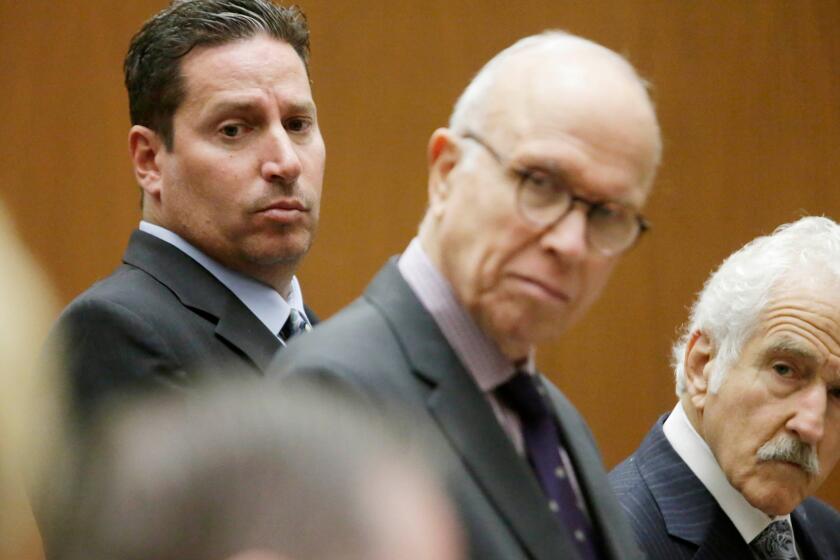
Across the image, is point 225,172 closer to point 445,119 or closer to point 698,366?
point 698,366

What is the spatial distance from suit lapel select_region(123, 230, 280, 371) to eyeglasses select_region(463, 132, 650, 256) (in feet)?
2.60

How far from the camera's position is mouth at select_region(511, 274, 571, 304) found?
3.75 ft

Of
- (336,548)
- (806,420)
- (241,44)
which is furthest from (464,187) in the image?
(806,420)

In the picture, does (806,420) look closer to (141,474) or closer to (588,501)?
(588,501)

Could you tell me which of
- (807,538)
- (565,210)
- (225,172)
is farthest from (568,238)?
(807,538)

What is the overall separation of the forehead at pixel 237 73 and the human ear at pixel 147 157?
0.10 meters

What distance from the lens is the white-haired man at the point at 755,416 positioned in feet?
6.91

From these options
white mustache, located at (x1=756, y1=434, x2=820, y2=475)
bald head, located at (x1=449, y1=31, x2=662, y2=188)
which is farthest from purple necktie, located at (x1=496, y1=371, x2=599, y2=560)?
white mustache, located at (x1=756, y1=434, x2=820, y2=475)

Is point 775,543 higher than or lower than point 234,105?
lower

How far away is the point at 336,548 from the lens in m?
0.37

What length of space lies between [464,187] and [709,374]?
44.9 inches

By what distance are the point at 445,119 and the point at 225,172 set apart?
191 centimetres

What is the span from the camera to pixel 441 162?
1278 mm

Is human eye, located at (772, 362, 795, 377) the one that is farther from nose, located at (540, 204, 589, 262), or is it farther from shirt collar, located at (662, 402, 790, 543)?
nose, located at (540, 204, 589, 262)
